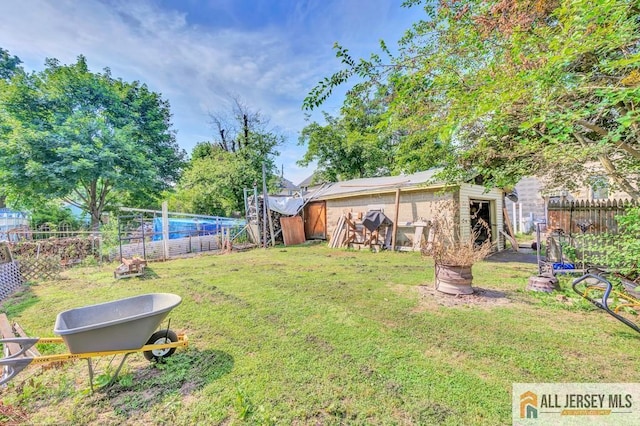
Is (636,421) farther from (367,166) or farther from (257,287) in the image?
(367,166)

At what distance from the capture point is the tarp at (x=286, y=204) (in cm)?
1278

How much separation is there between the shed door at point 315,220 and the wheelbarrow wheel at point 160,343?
10.3 metres

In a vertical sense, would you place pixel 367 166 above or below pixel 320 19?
below

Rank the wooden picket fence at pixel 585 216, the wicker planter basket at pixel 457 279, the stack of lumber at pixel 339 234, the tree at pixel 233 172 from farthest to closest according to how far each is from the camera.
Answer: the tree at pixel 233 172
the stack of lumber at pixel 339 234
the wooden picket fence at pixel 585 216
the wicker planter basket at pixel 457 279

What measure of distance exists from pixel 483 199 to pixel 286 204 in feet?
27.7

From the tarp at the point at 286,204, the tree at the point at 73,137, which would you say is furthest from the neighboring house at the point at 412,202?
the tree at the point at 73,137

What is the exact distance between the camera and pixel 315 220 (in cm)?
1357

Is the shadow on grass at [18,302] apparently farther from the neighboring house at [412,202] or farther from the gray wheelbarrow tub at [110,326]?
the neighboring house at [412,202]

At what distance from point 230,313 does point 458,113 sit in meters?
4.26

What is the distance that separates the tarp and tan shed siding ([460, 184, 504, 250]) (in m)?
7.53

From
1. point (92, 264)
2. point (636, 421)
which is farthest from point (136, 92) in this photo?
point (636, 421)

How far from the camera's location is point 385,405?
2.11m

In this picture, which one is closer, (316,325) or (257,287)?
(316,325)

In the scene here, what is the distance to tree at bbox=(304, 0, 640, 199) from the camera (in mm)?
2318
